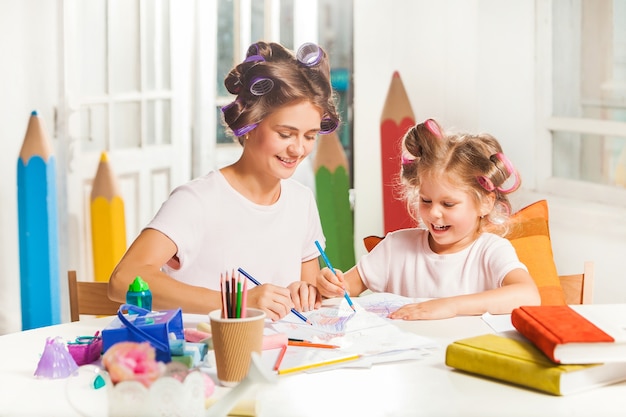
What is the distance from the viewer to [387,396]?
4.31 ft

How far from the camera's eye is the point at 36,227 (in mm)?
3178

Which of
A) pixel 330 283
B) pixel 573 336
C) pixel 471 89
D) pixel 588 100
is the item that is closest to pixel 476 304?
pixel 330 283

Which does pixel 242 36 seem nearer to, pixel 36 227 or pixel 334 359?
pixel 36 227

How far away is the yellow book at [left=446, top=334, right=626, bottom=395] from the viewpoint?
4.29 feet

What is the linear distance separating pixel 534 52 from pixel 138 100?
146cm

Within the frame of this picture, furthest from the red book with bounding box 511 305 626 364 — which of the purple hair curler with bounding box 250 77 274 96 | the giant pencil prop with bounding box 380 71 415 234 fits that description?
the giant pencil prop with bounding box 380 71 415 234

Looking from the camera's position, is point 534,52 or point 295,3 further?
point 295,3

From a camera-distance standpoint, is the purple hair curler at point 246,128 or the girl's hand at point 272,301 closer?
the girl's hand at point 272,301

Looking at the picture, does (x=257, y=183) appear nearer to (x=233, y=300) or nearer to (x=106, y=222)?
(x=233, y=300)

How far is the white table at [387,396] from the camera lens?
126 centimetres

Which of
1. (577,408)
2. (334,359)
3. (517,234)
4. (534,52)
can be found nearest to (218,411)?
(334,359)

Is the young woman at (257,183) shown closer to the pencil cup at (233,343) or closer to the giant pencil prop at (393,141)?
the pencil cup at (233,343)

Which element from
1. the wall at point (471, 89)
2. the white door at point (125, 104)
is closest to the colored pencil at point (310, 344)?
the wall at point (471, 89)

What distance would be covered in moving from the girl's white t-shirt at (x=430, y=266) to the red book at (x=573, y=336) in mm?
569
